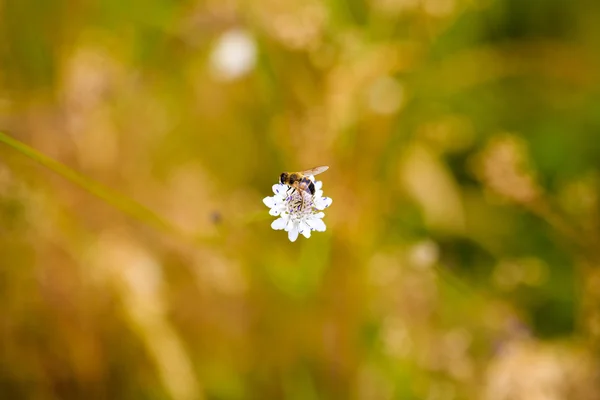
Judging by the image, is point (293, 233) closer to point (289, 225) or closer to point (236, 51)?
point (289, 225)

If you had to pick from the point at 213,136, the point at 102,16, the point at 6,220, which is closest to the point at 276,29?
the point at 213,136

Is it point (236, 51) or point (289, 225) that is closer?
point (289, 225)

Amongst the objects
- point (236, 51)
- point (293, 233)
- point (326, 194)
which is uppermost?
point (236, 51)

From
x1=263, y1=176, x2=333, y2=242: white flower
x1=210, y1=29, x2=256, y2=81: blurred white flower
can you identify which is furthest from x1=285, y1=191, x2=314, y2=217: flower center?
x1=210, y1=29, x2=256, y2=81: blurred white flower

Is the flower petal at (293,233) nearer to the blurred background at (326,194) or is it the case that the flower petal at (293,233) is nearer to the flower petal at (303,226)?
the flower petal at (303,226)

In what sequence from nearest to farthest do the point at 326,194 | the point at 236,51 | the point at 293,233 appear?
the point at 293,233
the point at 326,194
the point at 236,51

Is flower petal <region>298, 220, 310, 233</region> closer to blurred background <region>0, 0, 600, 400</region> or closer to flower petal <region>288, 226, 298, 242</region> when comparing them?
flower petal <region>288, 226, 298, 242</region>

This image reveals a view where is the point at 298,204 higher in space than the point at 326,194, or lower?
lower

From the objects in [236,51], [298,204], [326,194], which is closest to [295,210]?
[298,204]
